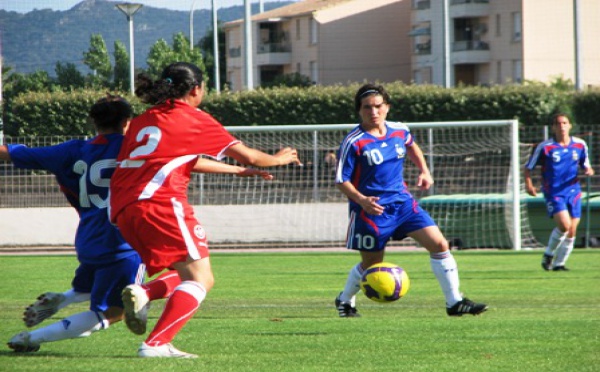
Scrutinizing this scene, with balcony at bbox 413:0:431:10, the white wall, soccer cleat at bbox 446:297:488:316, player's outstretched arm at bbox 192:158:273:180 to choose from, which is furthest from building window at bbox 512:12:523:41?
player's outstretched arm at bbox 192:158:273:180

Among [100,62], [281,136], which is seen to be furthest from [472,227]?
[100,62]

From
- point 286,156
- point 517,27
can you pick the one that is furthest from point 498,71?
point 286,156

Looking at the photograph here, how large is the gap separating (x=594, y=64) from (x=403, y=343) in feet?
166

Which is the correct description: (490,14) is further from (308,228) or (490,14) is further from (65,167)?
(65,167)

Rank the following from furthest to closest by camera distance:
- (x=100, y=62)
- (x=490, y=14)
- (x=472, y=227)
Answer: (x=490, y=14), (x=100, y=62), (x=472, y=227)

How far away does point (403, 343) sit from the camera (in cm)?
637

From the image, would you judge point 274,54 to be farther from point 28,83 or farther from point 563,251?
point 563,251

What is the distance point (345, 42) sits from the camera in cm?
6625

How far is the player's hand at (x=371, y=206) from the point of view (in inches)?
305

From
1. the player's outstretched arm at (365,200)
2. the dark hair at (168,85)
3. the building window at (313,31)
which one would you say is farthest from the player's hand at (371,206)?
the building window at (313,31)

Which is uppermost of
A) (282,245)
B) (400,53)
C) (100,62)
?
(400,53)

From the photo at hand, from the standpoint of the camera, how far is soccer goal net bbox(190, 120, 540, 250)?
19609 millimetres

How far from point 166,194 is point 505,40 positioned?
182 feet

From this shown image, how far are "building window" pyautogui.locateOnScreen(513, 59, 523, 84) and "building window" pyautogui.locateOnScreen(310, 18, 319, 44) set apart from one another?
14657 millimetres
